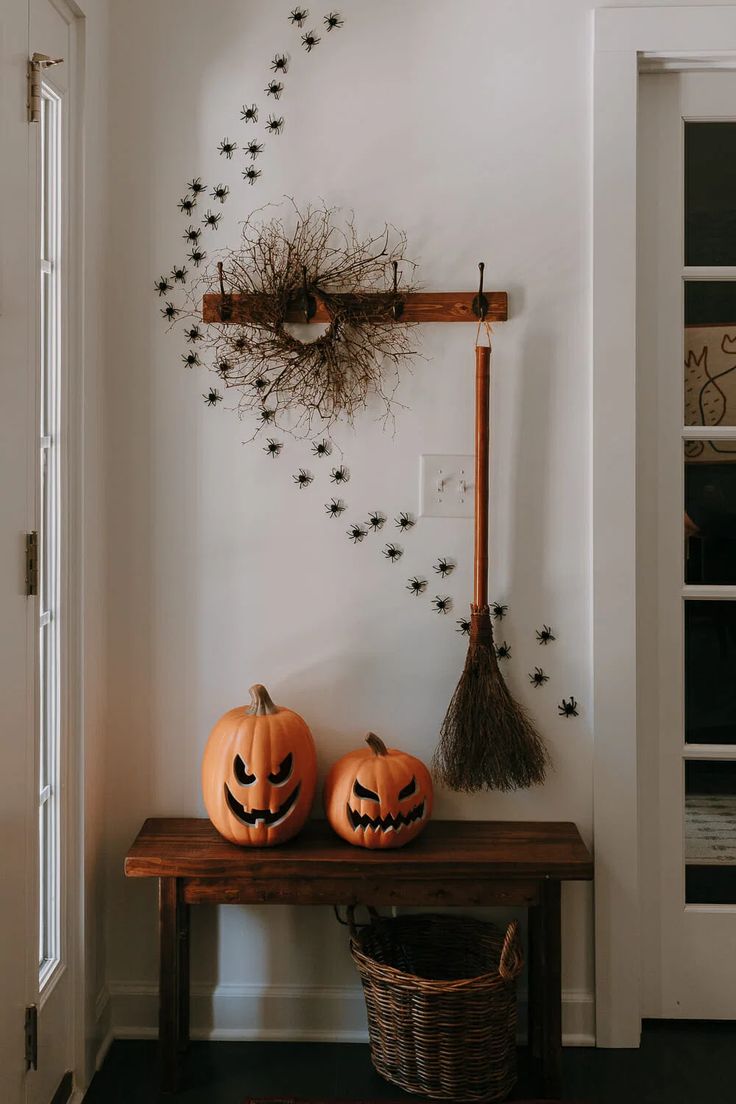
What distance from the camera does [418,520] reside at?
217 centimetres

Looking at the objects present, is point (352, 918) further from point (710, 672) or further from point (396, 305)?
point (396, 305)

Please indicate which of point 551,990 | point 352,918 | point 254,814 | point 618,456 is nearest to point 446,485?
point 618,456

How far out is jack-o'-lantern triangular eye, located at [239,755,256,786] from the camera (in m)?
1.96

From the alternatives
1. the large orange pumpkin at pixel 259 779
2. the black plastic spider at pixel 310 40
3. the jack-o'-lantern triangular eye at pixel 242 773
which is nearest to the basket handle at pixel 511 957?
the large orange pumpkin at pixel 259 779

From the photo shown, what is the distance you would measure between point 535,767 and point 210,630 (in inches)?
32.6

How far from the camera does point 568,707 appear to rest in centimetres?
217

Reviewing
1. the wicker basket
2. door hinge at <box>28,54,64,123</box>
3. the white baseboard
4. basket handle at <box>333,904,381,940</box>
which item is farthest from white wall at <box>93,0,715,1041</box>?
door hinge at <box>28,54,64,123</box>

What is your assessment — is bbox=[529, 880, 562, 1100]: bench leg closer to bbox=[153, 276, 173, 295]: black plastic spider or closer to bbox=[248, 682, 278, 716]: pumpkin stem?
bbox=[248, 682, 278, 716]: pumpkin stem

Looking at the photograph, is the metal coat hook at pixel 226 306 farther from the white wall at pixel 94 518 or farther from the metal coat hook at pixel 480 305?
the metal coat hook at pixel 480 305

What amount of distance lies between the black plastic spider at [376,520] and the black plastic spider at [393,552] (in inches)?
1.9

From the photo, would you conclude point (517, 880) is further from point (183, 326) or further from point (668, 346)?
point (183, 326)

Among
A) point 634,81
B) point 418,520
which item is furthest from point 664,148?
point 418,520

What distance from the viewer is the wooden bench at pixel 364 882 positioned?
1924 mm

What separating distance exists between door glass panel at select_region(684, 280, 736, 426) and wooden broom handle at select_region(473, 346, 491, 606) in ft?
1.75
